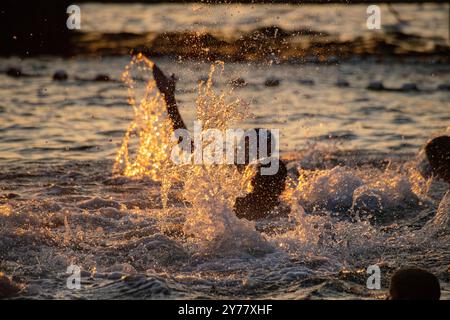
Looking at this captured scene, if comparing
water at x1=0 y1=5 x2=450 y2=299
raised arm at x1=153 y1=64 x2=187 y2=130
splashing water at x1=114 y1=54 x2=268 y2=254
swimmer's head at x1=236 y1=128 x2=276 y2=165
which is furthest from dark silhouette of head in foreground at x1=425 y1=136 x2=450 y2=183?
raised arm at x1=153 y1=64 x2=187 y2=130

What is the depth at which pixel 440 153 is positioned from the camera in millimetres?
A: 9383

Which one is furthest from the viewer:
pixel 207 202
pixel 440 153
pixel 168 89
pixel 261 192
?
pixel 440 153

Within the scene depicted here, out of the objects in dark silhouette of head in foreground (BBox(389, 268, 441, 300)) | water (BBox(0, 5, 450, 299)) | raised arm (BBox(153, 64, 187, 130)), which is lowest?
dark silhouette of head in foreground (BBox(389, 268, 441, 300))

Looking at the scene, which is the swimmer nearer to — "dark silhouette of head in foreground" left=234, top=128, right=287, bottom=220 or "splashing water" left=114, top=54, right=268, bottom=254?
"dark silhouette of head in foreground" left=234, top=128, right=287, bottom=220

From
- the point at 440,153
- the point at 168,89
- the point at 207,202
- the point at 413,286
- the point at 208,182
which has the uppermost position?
the point at 168,89

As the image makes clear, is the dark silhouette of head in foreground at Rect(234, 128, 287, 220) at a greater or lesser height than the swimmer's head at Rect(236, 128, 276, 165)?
lesser

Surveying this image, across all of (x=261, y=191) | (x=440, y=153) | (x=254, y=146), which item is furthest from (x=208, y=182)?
(x=440, y=153)

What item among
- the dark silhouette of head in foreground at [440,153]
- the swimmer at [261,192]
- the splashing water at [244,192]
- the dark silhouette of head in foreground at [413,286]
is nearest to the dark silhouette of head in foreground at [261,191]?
the swimmer at [261,192]

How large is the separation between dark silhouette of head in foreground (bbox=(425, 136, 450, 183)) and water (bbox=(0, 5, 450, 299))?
43 cm

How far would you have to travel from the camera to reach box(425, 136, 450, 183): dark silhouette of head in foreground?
365 inches

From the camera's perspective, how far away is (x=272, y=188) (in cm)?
845

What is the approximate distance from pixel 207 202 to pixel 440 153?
3.08 meters

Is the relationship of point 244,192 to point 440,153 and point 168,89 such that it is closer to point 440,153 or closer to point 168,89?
point 168,89

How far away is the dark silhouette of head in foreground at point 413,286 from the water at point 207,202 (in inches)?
32.2
